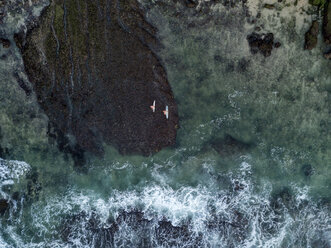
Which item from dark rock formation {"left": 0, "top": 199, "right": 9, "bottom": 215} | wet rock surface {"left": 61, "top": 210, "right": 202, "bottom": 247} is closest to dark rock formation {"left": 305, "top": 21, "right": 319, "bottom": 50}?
wet rock surface {"left": 61, "top": 210, "right": 202, "bottom": 247}

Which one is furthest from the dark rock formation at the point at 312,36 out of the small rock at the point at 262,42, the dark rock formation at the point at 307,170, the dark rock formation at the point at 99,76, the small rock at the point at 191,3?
the dark rock formation at the point at 99,76

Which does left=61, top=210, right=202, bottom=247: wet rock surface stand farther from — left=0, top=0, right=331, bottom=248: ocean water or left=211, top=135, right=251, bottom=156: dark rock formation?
left=211, top=135, right=251, bottom=156: dark rock formation

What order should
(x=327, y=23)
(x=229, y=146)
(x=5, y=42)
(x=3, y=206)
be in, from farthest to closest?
1. (x=3, y=206)
2. (x=229, y=146)
3. (x=5, y=42)
4. (x=327, y=23)

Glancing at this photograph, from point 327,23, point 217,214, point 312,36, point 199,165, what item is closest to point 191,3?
point 312,36

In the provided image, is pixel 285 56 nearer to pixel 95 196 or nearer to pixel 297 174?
pixel 297 174

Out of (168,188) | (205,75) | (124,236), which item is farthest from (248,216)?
(205,75)

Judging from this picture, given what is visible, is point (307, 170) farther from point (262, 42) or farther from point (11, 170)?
point (11, 170)
